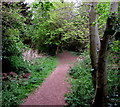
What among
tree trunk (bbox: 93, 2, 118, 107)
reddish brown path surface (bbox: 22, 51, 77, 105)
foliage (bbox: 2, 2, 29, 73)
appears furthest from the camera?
foliage (bbox: 2, 2, 29, 73)

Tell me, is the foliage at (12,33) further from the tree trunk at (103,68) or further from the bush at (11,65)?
the tree trunk at (103,68)

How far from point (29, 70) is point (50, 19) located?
6.41 m

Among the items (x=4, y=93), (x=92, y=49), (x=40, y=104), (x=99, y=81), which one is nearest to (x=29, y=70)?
(x=4, y=93)

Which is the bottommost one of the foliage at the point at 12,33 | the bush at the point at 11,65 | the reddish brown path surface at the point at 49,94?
the reddish brown path surface at the point at 49,94

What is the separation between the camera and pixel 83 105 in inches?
130

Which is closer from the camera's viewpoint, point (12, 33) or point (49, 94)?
point (49, 94)

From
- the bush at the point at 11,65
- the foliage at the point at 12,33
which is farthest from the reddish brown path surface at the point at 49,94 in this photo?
the foliage at the point at 12,33

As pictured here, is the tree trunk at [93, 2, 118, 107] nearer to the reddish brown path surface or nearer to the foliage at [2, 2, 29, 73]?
the reddish brown path surface

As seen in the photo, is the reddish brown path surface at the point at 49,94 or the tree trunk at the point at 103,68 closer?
the tree trunk at the point at 103,68

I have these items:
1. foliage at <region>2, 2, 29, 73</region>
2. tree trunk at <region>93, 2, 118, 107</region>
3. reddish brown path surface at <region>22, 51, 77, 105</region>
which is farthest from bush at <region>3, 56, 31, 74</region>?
tree trunk at <region>93, 2, 118, 107</region>

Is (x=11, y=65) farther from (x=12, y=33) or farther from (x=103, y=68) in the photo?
(x=103, y=68)

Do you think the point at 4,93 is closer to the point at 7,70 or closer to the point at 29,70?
the point at 7,70

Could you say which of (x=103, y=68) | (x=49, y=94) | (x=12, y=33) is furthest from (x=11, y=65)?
(x=103, y=68)

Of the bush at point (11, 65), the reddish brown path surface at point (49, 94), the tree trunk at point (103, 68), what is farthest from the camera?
the bush at point (11, 65)
